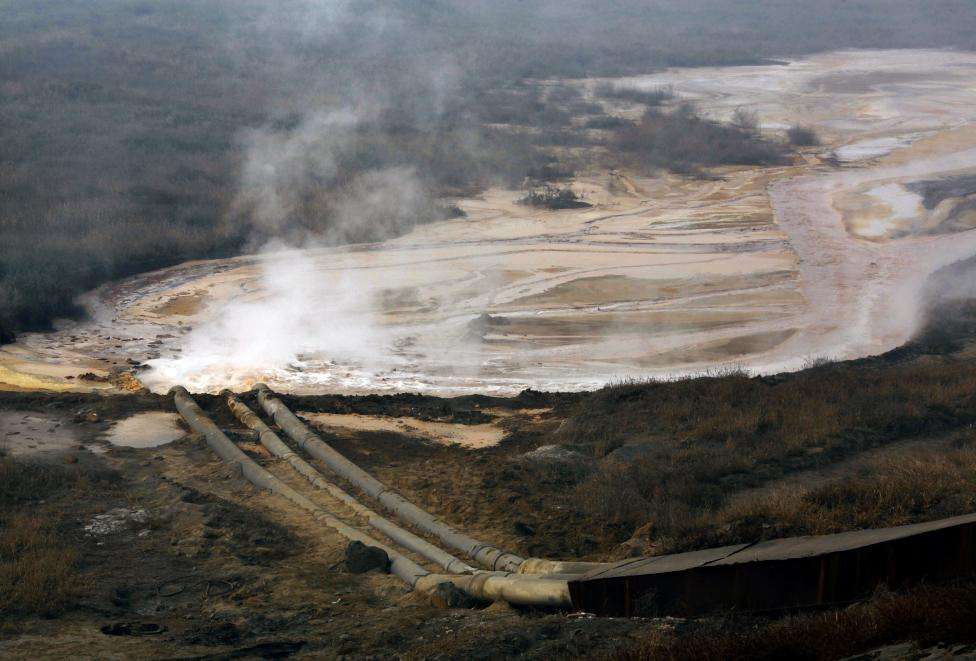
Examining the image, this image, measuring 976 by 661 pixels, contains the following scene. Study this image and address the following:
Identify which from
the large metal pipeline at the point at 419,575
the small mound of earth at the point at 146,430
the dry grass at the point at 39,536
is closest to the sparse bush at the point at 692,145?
the small mound of earth at the point at 146,430

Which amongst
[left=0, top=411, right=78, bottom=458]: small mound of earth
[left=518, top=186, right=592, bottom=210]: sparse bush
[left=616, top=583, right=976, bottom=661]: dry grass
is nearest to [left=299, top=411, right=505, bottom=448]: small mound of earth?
[left=0, top=411, right=78, bottom=458]: small mound of earth

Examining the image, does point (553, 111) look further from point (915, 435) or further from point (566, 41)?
point (915, 435)

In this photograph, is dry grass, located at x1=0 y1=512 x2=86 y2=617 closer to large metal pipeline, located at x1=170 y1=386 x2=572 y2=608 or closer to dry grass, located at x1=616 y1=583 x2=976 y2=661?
large metal pipeline, located at x1=170 y1=386 x2=572 y2=608

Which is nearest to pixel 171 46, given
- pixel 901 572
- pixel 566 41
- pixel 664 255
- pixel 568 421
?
pixel 566 41

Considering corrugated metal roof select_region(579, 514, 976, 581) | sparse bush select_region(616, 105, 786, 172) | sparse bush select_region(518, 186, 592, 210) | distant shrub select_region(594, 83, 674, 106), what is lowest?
corrugated metal roof select_region(579, 514, 976, 581)

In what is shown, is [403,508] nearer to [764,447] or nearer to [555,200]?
[764,447]

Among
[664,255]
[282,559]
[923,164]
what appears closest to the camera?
[282,559]

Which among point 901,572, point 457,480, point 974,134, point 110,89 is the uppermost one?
point 110,89
